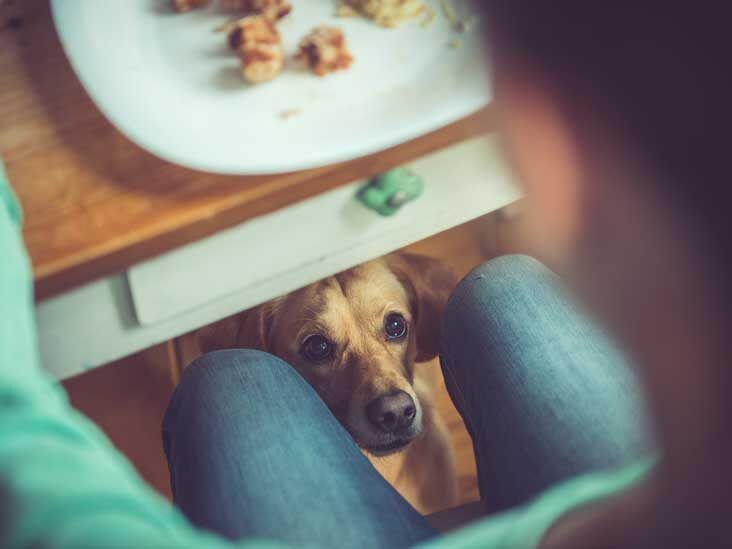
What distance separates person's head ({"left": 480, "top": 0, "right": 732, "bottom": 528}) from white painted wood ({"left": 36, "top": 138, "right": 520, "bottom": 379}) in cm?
29

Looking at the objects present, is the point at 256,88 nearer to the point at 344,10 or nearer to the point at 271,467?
the point at 344,10

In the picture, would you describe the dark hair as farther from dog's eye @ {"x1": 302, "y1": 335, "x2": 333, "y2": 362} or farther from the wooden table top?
dog's eye @ {"x1": 302, "y1": 335, "x2": 333, "y2": 362}

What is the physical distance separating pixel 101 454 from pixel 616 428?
0.46 m

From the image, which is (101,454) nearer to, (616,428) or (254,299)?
(254,299)

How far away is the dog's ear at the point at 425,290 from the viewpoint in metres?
1.32

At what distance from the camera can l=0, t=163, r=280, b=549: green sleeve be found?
39 centimetres

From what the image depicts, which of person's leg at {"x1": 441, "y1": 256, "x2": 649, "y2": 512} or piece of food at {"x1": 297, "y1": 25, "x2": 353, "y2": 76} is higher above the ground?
piece of food at {"x1": 297, "y1": 25, "x2": 353, "y2": 76}

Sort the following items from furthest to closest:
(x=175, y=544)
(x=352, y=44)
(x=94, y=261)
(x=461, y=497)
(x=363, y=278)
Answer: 1. (x=461, y=497)
2. (x=363, y=278)
3. (x=352, y=44)
4. (x=94, y=261)
5. (x=175, y=544)

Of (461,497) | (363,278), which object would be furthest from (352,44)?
(461,497)

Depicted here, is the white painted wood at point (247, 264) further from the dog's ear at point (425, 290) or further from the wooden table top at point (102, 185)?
the dog's ear at point (425, 290)

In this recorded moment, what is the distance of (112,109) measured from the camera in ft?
2.25

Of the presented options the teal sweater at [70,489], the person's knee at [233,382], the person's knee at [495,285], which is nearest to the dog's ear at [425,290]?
the person's knee at [495,285]

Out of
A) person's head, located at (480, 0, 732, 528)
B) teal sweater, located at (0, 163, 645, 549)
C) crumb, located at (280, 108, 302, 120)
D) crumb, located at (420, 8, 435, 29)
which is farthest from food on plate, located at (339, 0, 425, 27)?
teal sweater, located at (0, 163, 645, 549)

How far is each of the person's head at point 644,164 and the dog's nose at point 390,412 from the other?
716 millimetres
